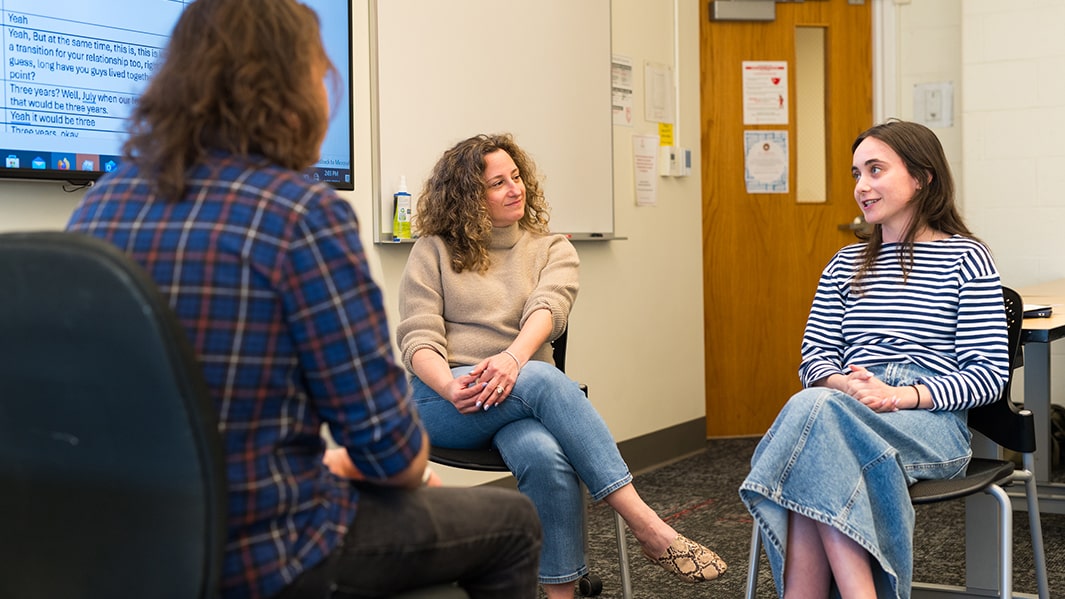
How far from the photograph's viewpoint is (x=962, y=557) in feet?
9.80

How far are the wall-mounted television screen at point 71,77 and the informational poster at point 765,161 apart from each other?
318cm

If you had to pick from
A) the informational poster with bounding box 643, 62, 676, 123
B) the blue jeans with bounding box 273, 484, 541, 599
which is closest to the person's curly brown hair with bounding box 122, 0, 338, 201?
the blue jeans with bounding box 273, 484, 541, 599

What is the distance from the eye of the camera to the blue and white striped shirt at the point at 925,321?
2.03 m

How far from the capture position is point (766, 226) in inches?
199

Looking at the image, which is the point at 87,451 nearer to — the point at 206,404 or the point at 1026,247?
the point at 206,404

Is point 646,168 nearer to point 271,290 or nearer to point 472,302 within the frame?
point 472,302

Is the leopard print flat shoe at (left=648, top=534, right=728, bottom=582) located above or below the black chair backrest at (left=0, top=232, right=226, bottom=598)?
below

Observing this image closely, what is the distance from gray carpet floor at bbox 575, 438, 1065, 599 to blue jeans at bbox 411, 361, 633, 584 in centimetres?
54

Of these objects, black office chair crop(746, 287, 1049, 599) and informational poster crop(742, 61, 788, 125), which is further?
informational poster crop(742, 61, 788, 125)

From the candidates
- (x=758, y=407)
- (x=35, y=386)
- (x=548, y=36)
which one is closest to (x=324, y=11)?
(x=548, y=36)

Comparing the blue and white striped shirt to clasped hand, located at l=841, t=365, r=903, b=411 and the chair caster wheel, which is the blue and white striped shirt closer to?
clasped hand, located at l=841, t=365, r=903, b=411

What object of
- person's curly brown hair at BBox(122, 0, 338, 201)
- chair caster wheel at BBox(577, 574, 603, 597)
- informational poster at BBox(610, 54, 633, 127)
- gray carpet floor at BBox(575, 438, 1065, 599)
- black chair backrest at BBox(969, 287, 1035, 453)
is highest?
Result: informational poster at BBox(610, 54, 633, 127)

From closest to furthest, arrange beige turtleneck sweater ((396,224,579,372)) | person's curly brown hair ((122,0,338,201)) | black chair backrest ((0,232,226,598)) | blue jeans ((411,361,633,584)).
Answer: black chair backrest ((0,232,226,598)) < person's curly brown hair ((122,0,338,201)) < blue jeans ((411,361,633,584)) < beige turtleneck sweater ((396,224,579,372))

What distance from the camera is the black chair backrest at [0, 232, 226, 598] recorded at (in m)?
0.98
